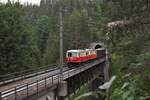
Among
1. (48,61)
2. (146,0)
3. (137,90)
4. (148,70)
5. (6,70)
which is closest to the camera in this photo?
(137,90)

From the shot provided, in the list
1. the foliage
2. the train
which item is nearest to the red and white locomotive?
the train

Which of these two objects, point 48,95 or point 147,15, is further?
point 48,95

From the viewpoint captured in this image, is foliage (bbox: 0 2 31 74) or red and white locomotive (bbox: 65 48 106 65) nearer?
foliage (bbox: 0 2 31 74)

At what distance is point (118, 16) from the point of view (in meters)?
6.25

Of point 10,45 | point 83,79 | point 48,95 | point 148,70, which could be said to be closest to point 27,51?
point 10,45

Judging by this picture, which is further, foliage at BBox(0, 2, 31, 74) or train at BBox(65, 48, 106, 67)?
train at BBox(65, 48, 106, 67)

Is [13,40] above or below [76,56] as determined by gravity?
above

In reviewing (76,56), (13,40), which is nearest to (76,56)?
(76,56)

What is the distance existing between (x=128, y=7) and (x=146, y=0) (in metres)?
1.27

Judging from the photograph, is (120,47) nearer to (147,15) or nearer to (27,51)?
(147,15)

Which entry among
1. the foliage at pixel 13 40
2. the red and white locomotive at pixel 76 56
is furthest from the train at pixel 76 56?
the foliage at pixel 13 40

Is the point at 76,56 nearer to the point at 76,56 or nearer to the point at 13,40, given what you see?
the point at 76,56

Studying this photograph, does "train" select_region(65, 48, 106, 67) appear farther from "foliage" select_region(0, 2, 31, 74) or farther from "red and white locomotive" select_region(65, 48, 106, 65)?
"foliage" select_region(0, 2, 31, 74)

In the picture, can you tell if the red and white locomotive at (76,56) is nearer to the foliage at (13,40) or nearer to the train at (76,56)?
the train at (76,56)
